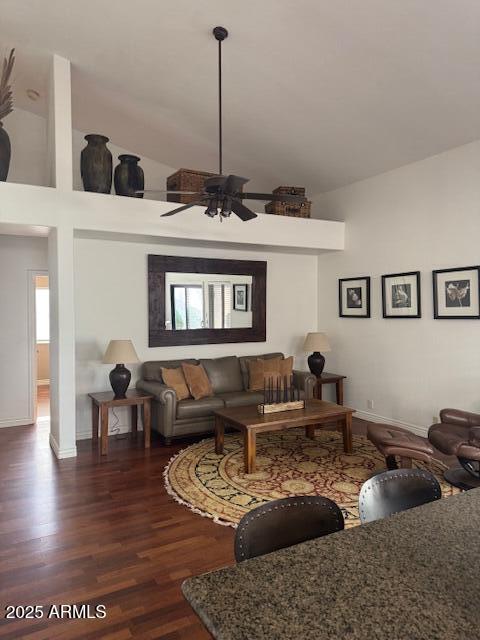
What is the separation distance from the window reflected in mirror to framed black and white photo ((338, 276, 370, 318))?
1329mm

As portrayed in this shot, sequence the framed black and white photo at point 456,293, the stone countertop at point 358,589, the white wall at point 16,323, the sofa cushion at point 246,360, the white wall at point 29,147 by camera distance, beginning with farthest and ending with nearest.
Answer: the sofa cushion at point 246,360, the white wall at point 16,323, the white wall at point 29,147, the framed black and white photo at point 456,293, the stone countertop at point 358,589

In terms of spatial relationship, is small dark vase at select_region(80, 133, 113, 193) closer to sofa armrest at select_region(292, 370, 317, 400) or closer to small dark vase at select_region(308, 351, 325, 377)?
sofa armrest at select_region(292, 370, 317, 400)

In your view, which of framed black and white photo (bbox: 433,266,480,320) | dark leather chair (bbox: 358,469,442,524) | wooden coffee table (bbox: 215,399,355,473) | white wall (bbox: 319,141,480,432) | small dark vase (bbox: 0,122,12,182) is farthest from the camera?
white wall (bbox: 319,141,480,432)

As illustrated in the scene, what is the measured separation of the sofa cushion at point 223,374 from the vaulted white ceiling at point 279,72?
2.71 metres

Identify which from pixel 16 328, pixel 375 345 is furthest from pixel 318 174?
pixel 16 328

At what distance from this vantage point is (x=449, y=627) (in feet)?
2.89

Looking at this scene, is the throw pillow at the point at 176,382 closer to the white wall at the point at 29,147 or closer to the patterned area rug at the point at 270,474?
the patterned area rug at the point at 270,474

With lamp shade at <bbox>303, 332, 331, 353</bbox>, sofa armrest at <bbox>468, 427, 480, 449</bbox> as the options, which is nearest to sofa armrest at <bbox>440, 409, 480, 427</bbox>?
sofa armrest at <bbox>468, 427, 480, 449</bbox>

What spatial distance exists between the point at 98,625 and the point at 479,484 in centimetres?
273

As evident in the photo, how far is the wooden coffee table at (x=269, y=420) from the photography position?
400 centimetres

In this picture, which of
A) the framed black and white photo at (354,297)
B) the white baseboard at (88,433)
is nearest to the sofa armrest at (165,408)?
the white baseboard at (88,433)

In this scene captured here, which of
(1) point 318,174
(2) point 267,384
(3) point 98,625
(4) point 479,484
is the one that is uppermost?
(1) point 318,174

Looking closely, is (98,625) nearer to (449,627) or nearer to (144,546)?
(144,546)

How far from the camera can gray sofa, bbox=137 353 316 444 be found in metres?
4.86
